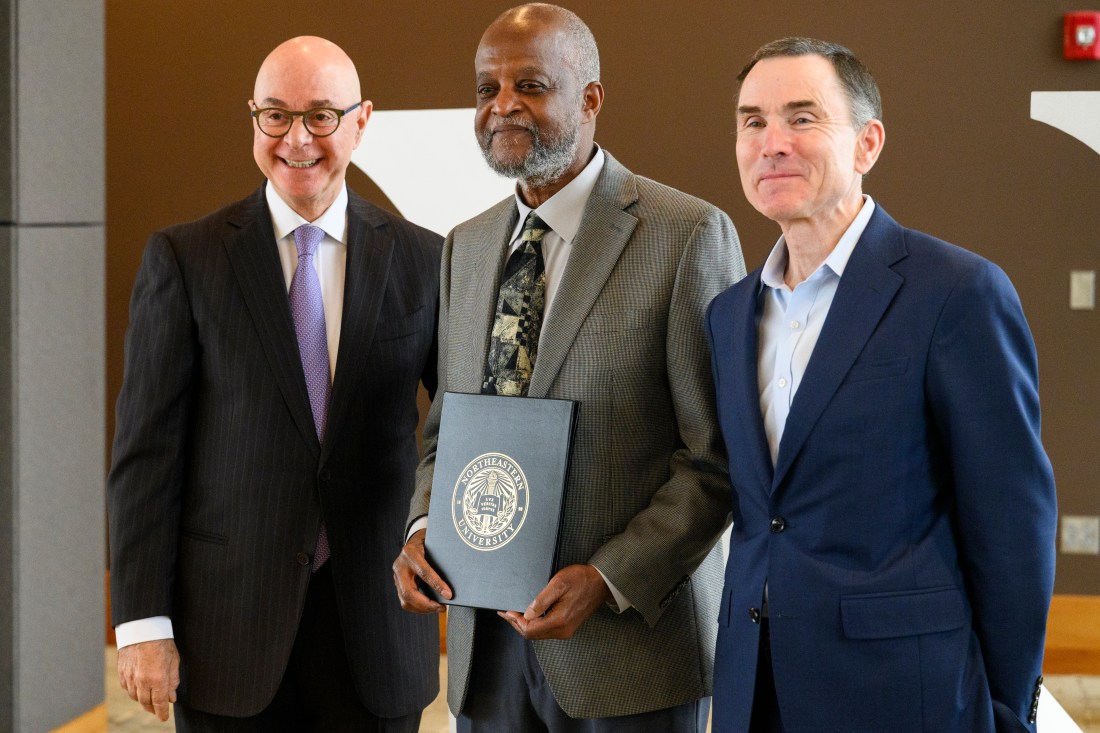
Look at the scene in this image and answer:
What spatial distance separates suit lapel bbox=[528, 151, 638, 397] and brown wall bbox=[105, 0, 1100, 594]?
2756 millimetres

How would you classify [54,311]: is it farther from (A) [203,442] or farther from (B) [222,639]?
(B) [222,639]

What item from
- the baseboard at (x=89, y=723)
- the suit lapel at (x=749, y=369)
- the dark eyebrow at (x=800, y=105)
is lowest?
the baseboard at (x=89, y=723)

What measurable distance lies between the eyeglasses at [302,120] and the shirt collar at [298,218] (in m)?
0.11

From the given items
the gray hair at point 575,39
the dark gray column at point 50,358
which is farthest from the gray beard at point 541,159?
the dark gray column at point 50,358

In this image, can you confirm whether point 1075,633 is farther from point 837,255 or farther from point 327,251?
point 327,251

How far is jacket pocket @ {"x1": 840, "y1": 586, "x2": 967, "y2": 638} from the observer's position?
152cm

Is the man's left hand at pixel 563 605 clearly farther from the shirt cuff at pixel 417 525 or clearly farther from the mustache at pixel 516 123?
the mustache at pixel 516 123

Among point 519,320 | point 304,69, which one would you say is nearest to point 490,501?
point 519,320

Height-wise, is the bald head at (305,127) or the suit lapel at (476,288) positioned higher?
the bald head at (305,127)

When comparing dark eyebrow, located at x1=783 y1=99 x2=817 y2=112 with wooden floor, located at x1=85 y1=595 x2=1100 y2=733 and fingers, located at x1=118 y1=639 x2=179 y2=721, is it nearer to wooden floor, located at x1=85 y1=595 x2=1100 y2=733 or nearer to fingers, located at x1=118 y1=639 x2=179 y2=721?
fingers, located at x1=118 y1=639 x2=179 y2=721

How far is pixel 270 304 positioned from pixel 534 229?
1.71 feet

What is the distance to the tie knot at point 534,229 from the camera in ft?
6.33

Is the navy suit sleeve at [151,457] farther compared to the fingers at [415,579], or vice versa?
the navy suit sleeve at [151,457]

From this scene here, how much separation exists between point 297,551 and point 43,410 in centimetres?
51
